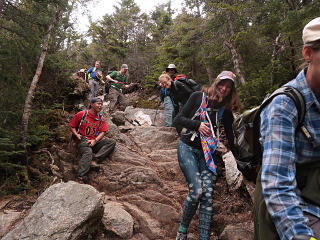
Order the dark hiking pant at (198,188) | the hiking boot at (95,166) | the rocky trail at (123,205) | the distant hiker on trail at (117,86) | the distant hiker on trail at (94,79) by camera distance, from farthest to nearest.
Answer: the distant hiker on trail at (94,79) < the distant hiker on trail at (117,86) < the hiking boot at (95,166) < the rocky trail at (123,205) < the dark hiking pant at (198,188)

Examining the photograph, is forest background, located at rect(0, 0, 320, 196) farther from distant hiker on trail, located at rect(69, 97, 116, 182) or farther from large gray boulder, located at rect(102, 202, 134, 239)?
large gray boulder, located at rect(102, 202, 134, 239)

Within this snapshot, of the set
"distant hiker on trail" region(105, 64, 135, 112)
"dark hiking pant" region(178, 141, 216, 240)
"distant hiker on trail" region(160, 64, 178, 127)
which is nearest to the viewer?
"dark hiking pant" region(178, 141, 216, 240)

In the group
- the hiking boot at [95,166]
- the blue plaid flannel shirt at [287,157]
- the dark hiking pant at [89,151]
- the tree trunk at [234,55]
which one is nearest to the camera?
the blue plaid flannel shirt at [287,157]

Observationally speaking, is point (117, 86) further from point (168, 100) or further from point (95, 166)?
point (95, 166)

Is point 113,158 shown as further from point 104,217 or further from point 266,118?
point 266,118

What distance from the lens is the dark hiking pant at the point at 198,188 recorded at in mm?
3381

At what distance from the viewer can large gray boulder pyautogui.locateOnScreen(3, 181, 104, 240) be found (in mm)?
3516

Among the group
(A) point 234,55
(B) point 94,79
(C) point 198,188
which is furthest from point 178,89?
(B) point 94,79

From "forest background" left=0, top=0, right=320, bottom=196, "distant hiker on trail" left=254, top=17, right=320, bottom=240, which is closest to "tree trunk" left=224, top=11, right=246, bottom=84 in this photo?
"forest background" left=0, top=0, right=320, bottom=196

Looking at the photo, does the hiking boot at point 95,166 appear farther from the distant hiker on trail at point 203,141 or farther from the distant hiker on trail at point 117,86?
the distant hiker on trail at point 117,86

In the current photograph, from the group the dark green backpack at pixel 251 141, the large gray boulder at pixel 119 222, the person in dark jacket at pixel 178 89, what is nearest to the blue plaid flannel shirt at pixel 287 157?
the dark green backpack at pixel 251 141

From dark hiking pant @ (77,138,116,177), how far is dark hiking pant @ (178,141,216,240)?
3.37 metres

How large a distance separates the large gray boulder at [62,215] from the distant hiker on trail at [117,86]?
27.7 feet

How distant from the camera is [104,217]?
14.3 ft
